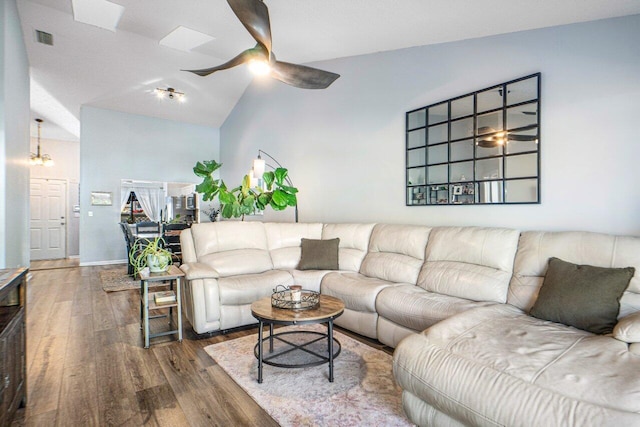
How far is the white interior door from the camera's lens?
27.2 feet

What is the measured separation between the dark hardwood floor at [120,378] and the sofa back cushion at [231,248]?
2.21 ft

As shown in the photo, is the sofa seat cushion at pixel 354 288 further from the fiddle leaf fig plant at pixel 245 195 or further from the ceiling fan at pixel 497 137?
the ceiling fan at pixel 497 137

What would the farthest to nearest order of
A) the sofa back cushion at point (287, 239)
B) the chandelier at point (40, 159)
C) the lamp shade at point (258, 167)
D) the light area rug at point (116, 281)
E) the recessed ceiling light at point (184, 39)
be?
the chandelier at point (40, 159), the lamp shade at point (258, 167), the light area rug at point (116, 281), the recessed ceiling light at point (184, 39), the sofa back cushion at point (287, 239)

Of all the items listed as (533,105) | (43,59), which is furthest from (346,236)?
(43,59)

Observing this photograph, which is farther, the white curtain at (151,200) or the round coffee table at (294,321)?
the white curtain at (151,200)

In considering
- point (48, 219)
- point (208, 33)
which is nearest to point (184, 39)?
point (208, 33)

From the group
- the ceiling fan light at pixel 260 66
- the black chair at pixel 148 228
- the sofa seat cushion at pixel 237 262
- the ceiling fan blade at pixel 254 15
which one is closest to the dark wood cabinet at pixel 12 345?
the sofa seat cushion at pixel 237 262

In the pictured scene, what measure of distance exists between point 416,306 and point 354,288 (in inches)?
27.3

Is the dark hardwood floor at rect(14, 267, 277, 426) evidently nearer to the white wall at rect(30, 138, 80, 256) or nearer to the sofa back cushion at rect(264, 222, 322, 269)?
the sofa back cushion at rect(264, 222, 322, 269)

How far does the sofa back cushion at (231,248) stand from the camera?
137 inches

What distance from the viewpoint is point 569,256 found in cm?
223

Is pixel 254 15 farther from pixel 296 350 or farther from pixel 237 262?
pixel 296 350

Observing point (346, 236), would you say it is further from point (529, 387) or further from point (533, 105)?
point (529, 387)

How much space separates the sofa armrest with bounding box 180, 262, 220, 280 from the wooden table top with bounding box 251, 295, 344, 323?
840 mm
